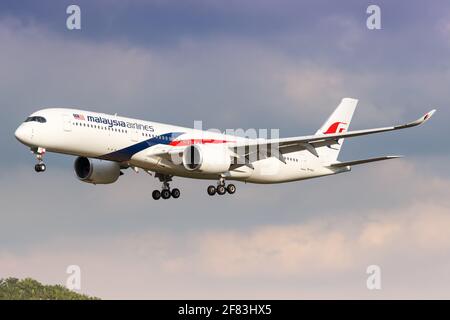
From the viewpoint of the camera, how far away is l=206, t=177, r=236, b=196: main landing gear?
68.7 meters

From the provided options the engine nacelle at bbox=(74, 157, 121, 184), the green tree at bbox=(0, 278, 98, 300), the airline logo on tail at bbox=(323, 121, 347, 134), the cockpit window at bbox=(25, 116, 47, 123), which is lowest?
the green tree at bbox=(0, 278, 98, 300)

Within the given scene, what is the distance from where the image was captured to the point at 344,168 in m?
75.5

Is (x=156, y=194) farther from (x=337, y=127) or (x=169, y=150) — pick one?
(x=337, y=127)

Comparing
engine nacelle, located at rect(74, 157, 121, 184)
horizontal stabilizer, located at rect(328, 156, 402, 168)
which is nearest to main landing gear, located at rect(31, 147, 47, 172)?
engine nacelle, located at rect(74, 157, 121, 184)

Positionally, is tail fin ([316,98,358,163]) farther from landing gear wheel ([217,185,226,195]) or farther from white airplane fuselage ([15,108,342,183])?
landing gear wheel ([217,185,226,195])

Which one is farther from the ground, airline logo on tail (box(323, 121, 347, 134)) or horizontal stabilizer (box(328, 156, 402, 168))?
airline logo on tail (box(323, 121, 347, 134))

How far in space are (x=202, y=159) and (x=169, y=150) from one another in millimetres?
2307

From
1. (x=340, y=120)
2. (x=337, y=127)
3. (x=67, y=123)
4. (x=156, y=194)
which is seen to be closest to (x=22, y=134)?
(x=67, y=123)

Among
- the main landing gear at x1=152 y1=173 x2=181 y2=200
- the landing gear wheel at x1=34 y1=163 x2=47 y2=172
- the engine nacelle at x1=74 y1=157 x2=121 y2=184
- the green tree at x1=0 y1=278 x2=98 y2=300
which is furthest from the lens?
the green tree at x1=0 y1=278 x2=98 y2=300

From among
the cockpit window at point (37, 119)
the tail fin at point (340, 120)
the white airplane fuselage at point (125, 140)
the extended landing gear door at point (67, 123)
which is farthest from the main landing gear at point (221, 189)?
the cockpit window at point (37, 119)

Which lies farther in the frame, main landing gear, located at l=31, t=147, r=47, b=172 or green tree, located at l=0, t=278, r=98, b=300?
green tree, located at l=0, t=278, r=98, b=300

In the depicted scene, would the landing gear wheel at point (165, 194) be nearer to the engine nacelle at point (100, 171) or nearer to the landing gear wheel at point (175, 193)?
the landing gear wheel at point (175, 193)

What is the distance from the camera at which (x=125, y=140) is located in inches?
2509
